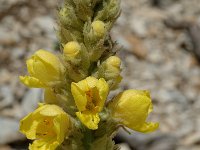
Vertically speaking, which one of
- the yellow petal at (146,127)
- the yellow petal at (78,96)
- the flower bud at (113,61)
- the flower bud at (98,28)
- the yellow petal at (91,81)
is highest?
the flower bud at (98,28)

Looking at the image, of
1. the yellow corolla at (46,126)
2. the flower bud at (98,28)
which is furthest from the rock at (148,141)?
the flower bud at (98,28)

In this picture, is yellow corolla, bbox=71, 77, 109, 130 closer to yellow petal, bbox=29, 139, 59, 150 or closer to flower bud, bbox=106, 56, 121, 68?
flower bud, bbox=106, 56, 121, 68

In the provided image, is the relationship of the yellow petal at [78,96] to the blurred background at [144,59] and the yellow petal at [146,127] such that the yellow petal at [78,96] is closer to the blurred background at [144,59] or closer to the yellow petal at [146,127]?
the yellow petal at [146,127]

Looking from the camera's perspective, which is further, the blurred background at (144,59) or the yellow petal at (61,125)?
the blurred background at (144,59)

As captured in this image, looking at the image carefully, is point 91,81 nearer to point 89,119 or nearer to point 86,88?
point 86,88

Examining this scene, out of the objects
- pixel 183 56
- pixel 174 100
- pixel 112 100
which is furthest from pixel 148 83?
pixel 112 100

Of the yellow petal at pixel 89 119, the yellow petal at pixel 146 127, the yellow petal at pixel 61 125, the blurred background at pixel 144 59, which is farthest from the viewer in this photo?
the blurred background at pixel 144 59

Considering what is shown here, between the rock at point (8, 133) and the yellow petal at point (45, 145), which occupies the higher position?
the yellow petal at point (45, 145)
